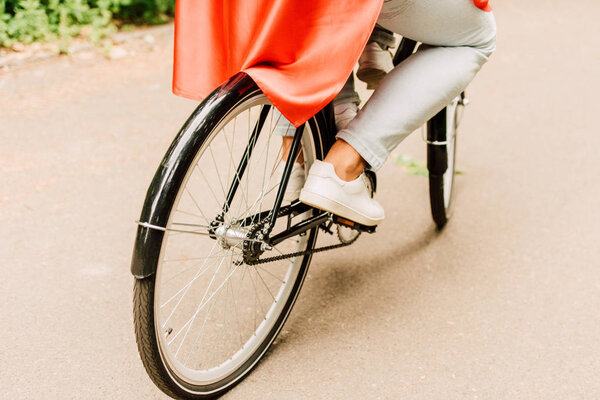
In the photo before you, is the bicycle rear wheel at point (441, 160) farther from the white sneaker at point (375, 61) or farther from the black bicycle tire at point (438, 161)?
the white sneaker at point (375, 61)

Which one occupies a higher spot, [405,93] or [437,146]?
[405,93]

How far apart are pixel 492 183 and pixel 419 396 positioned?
6.09 ft

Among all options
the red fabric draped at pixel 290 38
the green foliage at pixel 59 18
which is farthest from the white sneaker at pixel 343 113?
the green foliage at pixel 59 18

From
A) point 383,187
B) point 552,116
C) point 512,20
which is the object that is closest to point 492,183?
point 383,187

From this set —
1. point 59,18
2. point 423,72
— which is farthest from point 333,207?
point 59,18

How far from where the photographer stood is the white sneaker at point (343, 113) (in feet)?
7.58

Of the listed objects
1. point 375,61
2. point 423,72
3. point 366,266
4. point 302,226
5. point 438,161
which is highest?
→ point 423,72

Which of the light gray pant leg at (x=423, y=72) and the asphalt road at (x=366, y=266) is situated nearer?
the light gray pant leg at (x=423, y=72)

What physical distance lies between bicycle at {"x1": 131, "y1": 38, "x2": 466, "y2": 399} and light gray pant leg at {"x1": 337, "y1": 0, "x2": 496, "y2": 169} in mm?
183

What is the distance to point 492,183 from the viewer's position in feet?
12.1

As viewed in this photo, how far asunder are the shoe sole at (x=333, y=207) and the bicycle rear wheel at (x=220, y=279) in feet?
0.56

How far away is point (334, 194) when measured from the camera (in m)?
2.05

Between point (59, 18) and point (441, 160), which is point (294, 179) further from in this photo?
point (59, 18)

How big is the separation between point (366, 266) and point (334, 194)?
95cm
